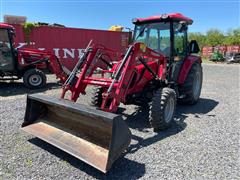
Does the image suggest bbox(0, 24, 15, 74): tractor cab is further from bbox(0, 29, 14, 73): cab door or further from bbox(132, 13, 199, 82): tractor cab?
bbox(132, 13, 199, 82): tractor cab

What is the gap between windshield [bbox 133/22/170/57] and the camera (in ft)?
18.0

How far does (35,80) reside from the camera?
28.4ft

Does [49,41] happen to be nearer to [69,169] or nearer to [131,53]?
[131,53]

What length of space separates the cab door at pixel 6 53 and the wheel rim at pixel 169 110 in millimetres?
6137

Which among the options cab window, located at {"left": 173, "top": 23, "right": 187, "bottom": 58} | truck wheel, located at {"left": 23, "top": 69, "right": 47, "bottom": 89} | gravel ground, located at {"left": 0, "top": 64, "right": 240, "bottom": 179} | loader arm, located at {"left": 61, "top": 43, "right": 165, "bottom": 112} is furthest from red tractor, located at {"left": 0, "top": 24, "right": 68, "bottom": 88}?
cab window, located at {"left": 173, "top": 23, "right": 187, "bottom": 58}

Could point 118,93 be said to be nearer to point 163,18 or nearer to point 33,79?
point 163,18

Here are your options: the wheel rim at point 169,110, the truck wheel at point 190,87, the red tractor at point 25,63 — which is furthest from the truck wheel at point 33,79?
the wheel rim at point 169,110

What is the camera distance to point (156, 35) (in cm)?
561

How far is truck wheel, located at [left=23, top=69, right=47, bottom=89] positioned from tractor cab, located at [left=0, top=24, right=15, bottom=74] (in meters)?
0.59

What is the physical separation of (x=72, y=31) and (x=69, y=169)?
12.2 metres

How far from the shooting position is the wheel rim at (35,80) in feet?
28.1

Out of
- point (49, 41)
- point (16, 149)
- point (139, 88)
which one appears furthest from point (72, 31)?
point (16, 149)

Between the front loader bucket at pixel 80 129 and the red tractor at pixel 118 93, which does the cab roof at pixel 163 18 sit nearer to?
the red tractor at pixel 118 93

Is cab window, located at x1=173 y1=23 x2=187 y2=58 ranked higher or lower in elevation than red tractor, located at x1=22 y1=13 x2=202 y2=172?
higher
